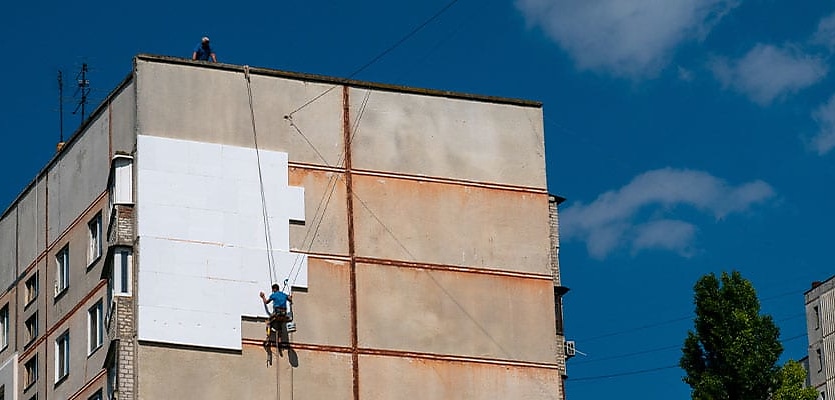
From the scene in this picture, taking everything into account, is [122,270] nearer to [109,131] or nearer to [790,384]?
[109,131]

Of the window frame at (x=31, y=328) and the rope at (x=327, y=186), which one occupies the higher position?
the rope at (x=327, y=186)

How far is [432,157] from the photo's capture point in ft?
217

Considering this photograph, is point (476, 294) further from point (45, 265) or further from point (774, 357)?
point (774, 357)

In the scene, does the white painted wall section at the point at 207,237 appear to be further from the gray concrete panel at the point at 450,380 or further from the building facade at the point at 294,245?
the gray concrete panel at the point at 450,380

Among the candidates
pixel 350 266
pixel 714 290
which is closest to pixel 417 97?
pixel 350 266

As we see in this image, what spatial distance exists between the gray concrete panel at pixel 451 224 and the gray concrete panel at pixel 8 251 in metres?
14.3

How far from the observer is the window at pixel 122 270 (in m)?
60.6

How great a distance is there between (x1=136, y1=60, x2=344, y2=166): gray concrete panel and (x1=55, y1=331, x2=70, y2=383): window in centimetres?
828

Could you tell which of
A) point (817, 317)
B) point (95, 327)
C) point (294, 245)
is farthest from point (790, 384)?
point (817, 317)

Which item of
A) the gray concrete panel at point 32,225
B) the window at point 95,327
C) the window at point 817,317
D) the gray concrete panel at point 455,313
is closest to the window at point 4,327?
the gray concrete panel at point 32,225

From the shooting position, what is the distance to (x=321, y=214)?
63.8 metres

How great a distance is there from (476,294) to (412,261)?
2.45m

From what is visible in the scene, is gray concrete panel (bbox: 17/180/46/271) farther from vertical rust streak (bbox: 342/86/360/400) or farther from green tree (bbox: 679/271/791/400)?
green tree (bbox: 679/271/791/400)

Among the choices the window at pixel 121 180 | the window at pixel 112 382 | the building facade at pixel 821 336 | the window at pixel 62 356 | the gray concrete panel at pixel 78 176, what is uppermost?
the building facade at pixel 821 336
